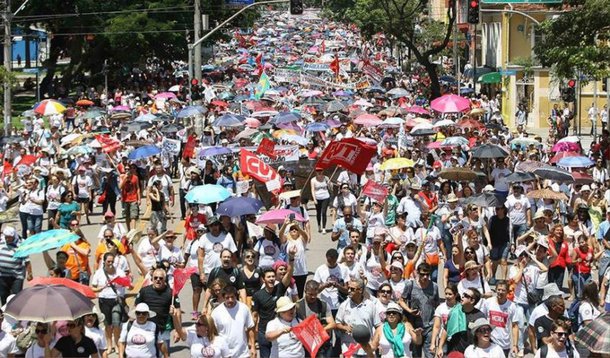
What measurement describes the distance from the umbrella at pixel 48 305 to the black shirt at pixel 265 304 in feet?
6.79

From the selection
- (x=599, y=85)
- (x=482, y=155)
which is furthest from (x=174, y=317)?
(x=599, y=85)

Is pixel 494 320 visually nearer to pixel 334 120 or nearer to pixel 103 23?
pixel 334 120

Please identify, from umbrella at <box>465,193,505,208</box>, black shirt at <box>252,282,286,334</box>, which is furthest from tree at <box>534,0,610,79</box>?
black shirt at <box>252,282,286,334</box>

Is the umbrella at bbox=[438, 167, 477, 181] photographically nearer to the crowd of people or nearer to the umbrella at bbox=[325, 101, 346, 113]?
the crowd of people

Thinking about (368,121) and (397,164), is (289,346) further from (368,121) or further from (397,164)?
(368,121)

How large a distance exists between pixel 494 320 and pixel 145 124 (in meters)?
23.3

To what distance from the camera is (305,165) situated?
25.6 metres

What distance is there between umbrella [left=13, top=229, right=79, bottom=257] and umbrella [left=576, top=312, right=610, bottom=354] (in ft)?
20.3

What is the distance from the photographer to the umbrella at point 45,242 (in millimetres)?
13992

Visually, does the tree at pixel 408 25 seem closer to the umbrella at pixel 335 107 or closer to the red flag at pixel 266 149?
the umbrella at pixel 335 107

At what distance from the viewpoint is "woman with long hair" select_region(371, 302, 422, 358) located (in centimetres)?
1152

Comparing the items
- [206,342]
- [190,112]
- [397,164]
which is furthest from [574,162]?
[190,112]

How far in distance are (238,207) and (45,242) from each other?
127 inches

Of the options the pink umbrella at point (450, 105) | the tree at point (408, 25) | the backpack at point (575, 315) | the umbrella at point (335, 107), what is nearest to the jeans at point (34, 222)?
the backpack at point (575, 315)
